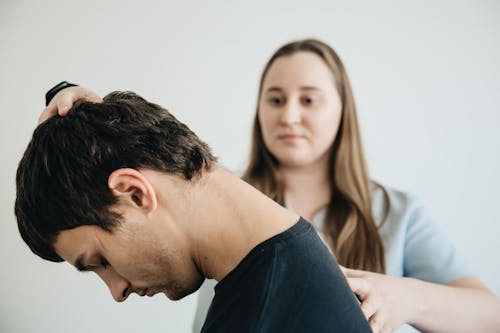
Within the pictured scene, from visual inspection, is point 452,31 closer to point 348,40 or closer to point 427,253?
point 348,40

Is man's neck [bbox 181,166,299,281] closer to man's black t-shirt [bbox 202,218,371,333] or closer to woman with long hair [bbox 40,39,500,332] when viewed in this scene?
man's black t-shirt [bbox 202,218,371,333]

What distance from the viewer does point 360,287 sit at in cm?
81

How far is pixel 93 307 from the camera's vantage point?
171 cm

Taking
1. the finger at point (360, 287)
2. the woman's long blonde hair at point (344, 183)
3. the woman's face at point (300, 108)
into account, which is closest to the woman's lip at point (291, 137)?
the woman's face at point (300, 108)

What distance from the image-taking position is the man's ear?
0.65 m

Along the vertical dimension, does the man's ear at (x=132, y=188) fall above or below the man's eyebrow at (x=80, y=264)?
above

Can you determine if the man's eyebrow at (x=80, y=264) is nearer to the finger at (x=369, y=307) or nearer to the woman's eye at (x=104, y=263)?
the woman's eye at (x=104, y=263)

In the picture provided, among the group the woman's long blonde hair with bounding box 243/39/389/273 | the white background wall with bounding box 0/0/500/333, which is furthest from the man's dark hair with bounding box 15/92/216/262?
the white background wall with bounding box 0/0/500/333

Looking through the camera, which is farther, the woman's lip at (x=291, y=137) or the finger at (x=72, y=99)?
the woman's lip at (x=291, y=137)

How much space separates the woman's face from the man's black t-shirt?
58cm

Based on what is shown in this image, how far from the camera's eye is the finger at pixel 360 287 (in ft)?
2.62

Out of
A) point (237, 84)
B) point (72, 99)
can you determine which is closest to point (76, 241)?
point (72, 99)

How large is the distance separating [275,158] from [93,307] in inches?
35.4

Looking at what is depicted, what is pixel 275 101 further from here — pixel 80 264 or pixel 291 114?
pixel 80 264
